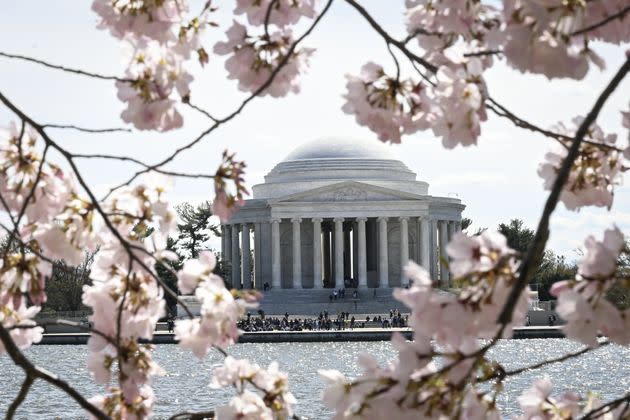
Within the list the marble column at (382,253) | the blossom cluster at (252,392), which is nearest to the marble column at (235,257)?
the marble column at (382,253)

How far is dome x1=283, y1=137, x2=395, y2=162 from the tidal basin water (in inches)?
1605

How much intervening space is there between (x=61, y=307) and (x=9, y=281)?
9561 cm

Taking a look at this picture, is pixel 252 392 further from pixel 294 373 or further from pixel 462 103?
pixel 294 373

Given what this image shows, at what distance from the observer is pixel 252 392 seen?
15.8 ft

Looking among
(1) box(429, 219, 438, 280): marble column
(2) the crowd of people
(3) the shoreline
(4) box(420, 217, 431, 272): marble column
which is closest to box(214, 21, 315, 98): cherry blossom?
(3) the shoreline

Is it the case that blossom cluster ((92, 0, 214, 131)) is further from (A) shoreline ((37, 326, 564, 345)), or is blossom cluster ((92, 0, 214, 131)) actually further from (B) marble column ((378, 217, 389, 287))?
(B) marble column ((378, 217, 389, 287))

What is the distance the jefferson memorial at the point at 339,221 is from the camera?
358 ft

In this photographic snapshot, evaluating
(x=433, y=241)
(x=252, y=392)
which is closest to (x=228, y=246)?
(x=433, y=241)

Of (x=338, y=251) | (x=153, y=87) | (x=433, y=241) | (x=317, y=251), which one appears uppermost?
(x=433, y=241)

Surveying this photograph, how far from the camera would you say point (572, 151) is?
12.3 ft

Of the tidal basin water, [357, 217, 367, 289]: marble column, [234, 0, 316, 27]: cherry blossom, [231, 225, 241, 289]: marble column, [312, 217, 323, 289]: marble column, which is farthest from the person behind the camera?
[231, 225, 241, 289]: marble column

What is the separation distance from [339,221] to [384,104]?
105 m

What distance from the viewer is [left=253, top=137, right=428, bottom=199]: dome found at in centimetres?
11206

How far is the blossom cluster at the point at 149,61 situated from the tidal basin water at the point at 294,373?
98.2ft
